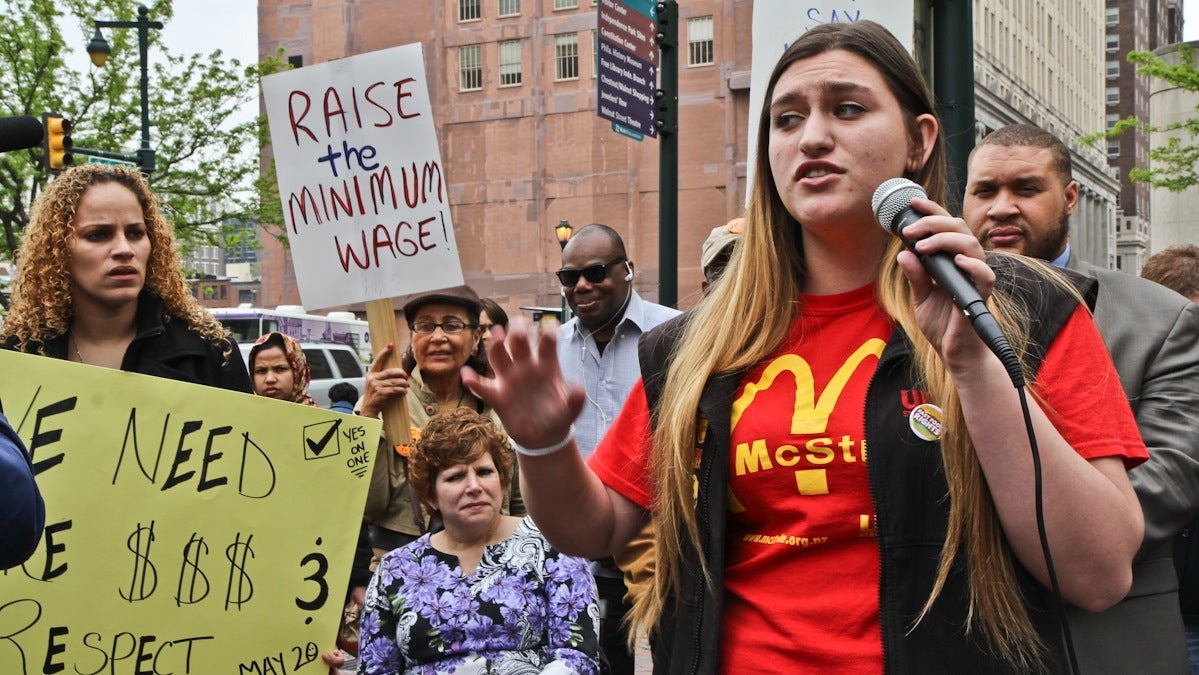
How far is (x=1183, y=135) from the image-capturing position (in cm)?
4091

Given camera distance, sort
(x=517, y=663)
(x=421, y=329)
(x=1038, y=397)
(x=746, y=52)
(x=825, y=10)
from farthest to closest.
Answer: (x=746, y=52) < (x=421, y=329) < (x=825, y=10) < (x=517, y=663) < (x=1038, y=397)

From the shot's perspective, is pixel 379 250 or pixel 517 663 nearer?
pixel 517 663

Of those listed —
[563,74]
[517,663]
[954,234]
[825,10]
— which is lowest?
[517,663]

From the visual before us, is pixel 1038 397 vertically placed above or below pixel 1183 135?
below

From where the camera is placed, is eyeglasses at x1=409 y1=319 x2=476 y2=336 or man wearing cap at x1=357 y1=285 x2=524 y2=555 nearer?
man wearing cap at x1=357 y1=285 x2=524 y2=555

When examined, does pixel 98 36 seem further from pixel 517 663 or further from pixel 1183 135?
pixel 1183 135

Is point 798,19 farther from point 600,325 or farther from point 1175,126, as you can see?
point 1175,126

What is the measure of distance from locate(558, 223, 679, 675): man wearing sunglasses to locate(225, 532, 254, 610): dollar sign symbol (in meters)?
2.07

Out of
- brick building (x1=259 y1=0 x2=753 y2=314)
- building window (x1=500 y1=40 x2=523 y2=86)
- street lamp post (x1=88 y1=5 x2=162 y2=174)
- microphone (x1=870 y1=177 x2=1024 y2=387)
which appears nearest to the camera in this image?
microphone (x1=870 y1=177 x2=1024 y2=387)

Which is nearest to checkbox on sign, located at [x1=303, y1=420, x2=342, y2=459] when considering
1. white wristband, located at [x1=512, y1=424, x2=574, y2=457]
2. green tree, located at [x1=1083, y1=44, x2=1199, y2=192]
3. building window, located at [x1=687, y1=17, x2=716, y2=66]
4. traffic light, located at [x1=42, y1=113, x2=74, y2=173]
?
white wristband, located at [x1=512, y1=424, x2=574, y2=457]

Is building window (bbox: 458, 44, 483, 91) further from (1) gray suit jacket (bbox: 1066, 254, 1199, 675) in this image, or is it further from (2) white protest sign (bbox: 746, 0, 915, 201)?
(1) gray suit jacket (bbox: 1066, 254, 1199, 675)

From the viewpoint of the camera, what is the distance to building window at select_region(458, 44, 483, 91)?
1903 inches

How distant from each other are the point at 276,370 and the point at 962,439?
5.31m

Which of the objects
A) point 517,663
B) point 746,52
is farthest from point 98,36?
point 746,52
